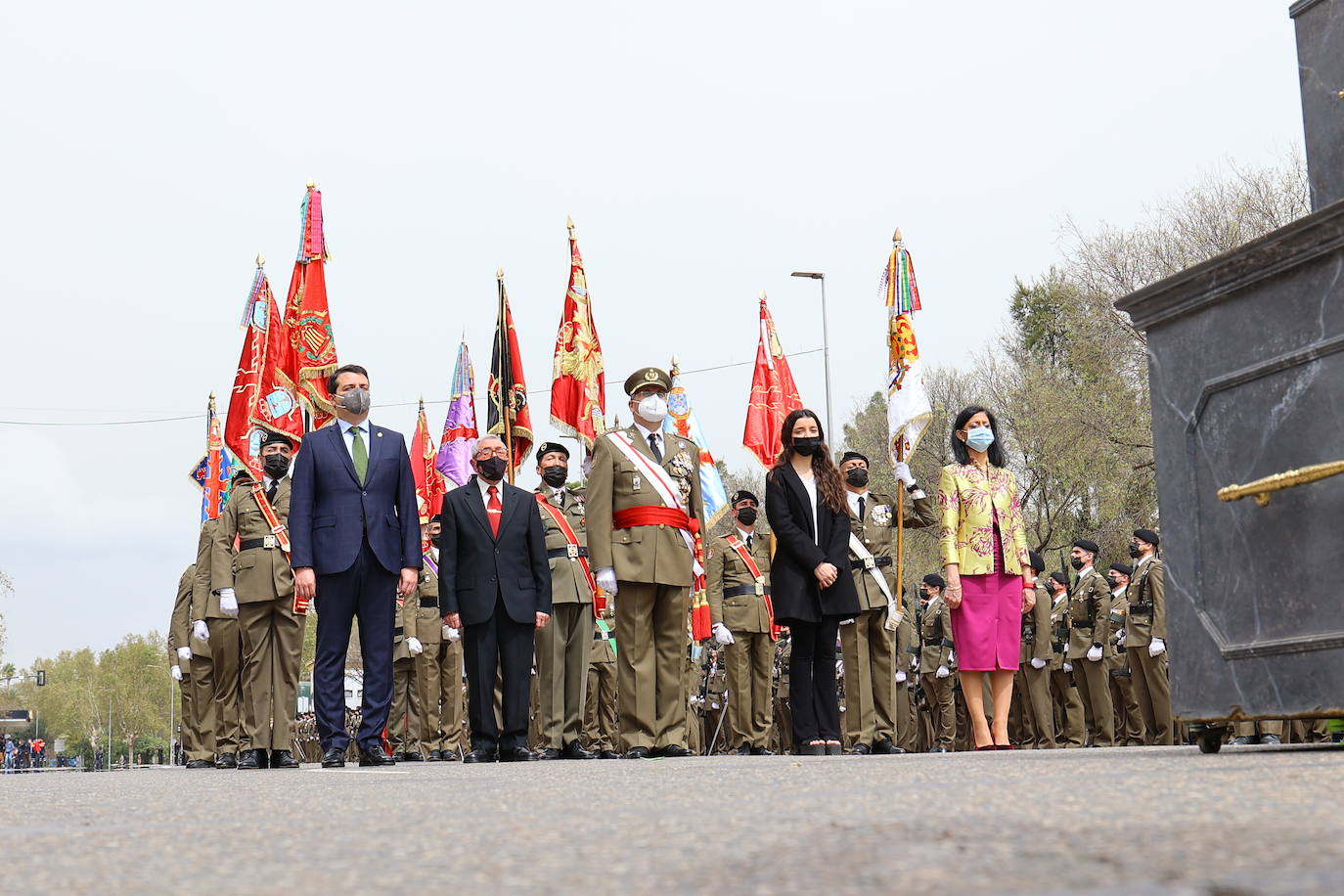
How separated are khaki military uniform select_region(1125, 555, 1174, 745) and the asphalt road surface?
10.6 metres

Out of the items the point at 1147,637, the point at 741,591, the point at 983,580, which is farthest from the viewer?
the point at 1147,637

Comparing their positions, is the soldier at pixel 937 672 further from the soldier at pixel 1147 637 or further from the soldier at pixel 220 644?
the soldier at pixel 220 644

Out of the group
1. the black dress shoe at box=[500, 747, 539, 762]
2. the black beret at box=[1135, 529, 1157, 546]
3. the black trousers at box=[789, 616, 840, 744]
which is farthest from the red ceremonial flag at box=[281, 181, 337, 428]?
the black beret at box=[1135, 529, 1157, 546]

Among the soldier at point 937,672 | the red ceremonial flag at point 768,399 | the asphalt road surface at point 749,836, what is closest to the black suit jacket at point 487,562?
the asphalt road surface at point 749,836

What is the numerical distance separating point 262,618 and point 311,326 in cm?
305

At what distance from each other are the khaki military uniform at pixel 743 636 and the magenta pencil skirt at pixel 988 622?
471 cm

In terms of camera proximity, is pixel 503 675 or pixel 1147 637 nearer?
pixel 503 675

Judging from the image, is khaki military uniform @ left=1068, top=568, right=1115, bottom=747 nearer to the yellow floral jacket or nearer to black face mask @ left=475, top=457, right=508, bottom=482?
the yellow floral jacket

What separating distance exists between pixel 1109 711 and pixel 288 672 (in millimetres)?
9349

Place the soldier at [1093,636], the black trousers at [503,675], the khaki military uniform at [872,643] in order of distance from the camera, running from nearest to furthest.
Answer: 1. the black trousers at [503,675]
2. the khaki military uniform at [872,643]
3. the soldier at [1093,636]

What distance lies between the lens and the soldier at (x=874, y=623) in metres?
10.4

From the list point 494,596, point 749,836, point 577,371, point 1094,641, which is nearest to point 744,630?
point 577,371

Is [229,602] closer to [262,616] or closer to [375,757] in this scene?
[262,616]

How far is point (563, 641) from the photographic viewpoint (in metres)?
11.7
